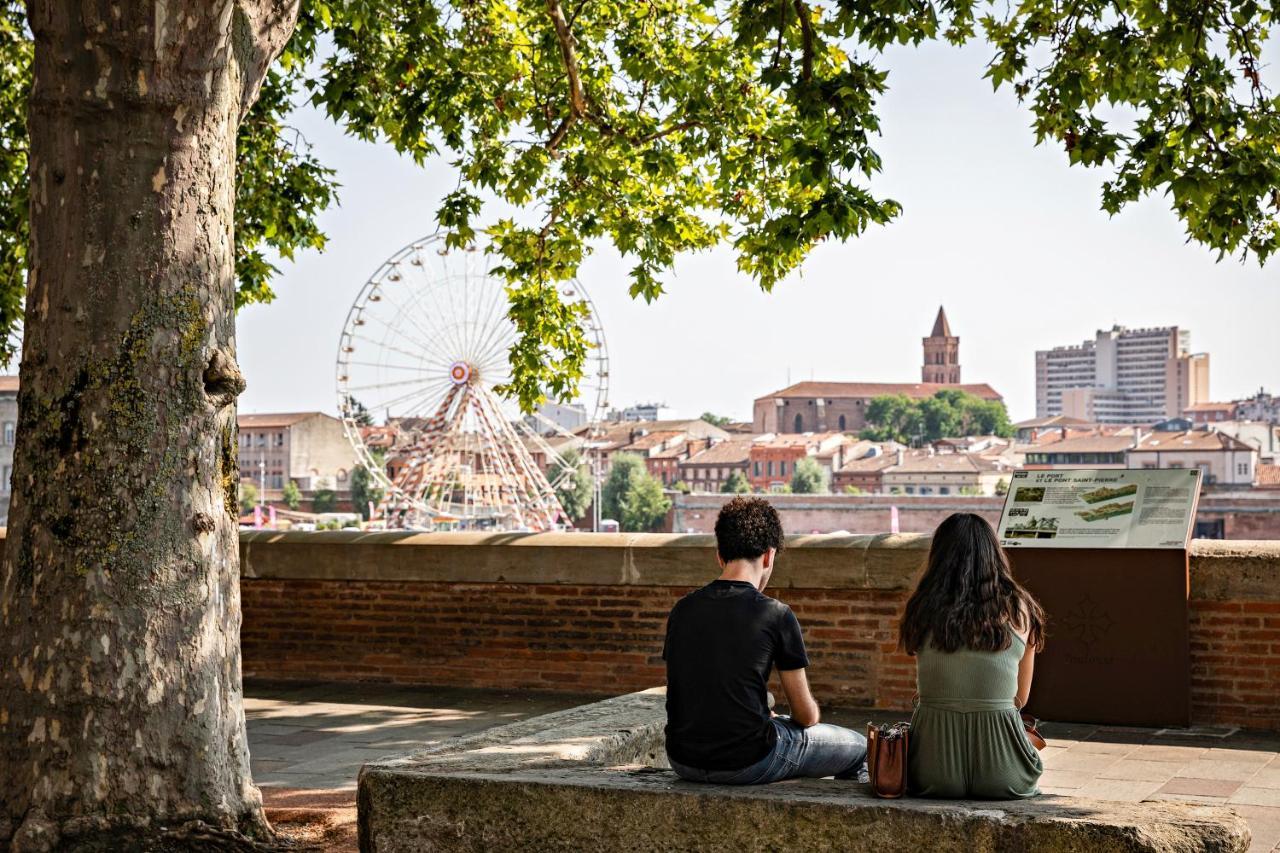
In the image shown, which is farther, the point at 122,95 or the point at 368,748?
the point at 368,748

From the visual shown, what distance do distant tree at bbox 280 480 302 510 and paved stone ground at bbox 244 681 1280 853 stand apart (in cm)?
14096

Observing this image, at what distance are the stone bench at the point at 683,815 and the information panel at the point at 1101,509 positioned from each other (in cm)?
396

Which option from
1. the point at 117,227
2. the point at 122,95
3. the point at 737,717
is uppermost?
the point at 122,95

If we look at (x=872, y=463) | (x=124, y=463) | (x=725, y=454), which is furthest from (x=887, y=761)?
(x=725, y=454)

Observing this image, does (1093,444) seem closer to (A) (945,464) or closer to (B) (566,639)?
(A) (945,464)

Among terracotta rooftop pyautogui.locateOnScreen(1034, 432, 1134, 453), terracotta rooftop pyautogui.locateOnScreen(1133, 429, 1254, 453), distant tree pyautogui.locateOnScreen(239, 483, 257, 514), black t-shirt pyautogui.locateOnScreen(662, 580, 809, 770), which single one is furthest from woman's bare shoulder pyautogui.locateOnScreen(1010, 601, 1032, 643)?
terracotta rooftop pyautogui.locateOnScreen(1034, 432, 1134, 453)

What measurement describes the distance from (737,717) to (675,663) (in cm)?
25

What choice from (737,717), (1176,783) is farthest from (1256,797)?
(737,717)

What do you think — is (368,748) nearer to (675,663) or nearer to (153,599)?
(153,599)

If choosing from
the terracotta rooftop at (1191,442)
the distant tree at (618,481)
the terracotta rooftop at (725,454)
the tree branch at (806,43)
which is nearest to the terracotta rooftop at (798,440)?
the terracotta rooftop at (725,454)

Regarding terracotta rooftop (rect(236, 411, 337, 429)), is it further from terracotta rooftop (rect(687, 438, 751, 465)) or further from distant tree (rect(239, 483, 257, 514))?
terracotta rooftop (rect(687, 438, 751, 465))

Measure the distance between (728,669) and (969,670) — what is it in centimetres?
69

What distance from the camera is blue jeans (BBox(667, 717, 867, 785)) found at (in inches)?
172

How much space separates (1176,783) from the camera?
6.43 metres
